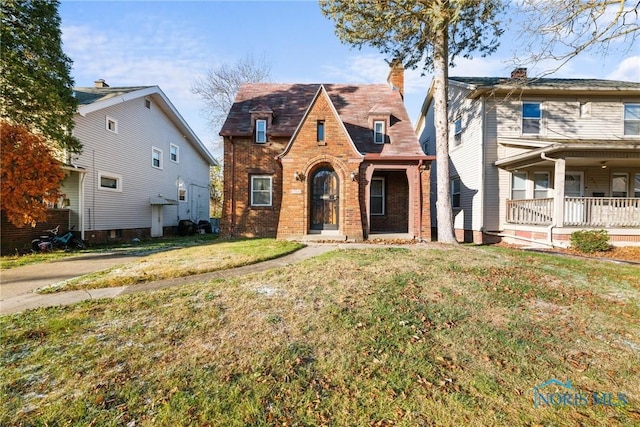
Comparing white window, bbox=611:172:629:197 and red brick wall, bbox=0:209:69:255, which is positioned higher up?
white window, bbox=611:172:629:197

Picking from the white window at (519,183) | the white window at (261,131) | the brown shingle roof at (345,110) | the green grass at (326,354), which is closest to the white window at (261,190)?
the white window at (261,131)

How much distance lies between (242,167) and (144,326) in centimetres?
989

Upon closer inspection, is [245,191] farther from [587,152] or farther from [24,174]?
[587,152]

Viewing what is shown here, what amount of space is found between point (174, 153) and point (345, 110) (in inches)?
465

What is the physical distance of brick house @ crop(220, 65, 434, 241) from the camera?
11.6 m

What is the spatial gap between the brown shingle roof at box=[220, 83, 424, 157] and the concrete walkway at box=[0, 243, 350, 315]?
20.2ft

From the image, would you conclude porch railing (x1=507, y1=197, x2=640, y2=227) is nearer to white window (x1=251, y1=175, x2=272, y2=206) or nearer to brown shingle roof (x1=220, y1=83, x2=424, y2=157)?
brown shingle roof (x1=220, y1=83, x2=424, y2=157)

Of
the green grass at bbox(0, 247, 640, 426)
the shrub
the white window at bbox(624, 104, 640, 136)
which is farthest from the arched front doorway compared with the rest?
the white window at bbox(624, 104, 640, 136)

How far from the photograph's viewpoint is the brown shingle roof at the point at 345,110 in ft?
42.8

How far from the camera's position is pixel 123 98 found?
13.9m

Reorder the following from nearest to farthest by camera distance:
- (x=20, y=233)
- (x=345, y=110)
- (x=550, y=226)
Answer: (x=20, y=233) < (x=550, y=226) < (x=345, y=110)

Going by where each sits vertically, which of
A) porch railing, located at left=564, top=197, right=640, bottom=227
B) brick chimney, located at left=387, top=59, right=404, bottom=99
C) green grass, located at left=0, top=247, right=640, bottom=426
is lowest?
green grass, located at left=0, top=247, right=640, bottom=426

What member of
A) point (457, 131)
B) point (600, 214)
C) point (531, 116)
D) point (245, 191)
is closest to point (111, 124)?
point (245, 191)

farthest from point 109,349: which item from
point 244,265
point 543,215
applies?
point 543,215
